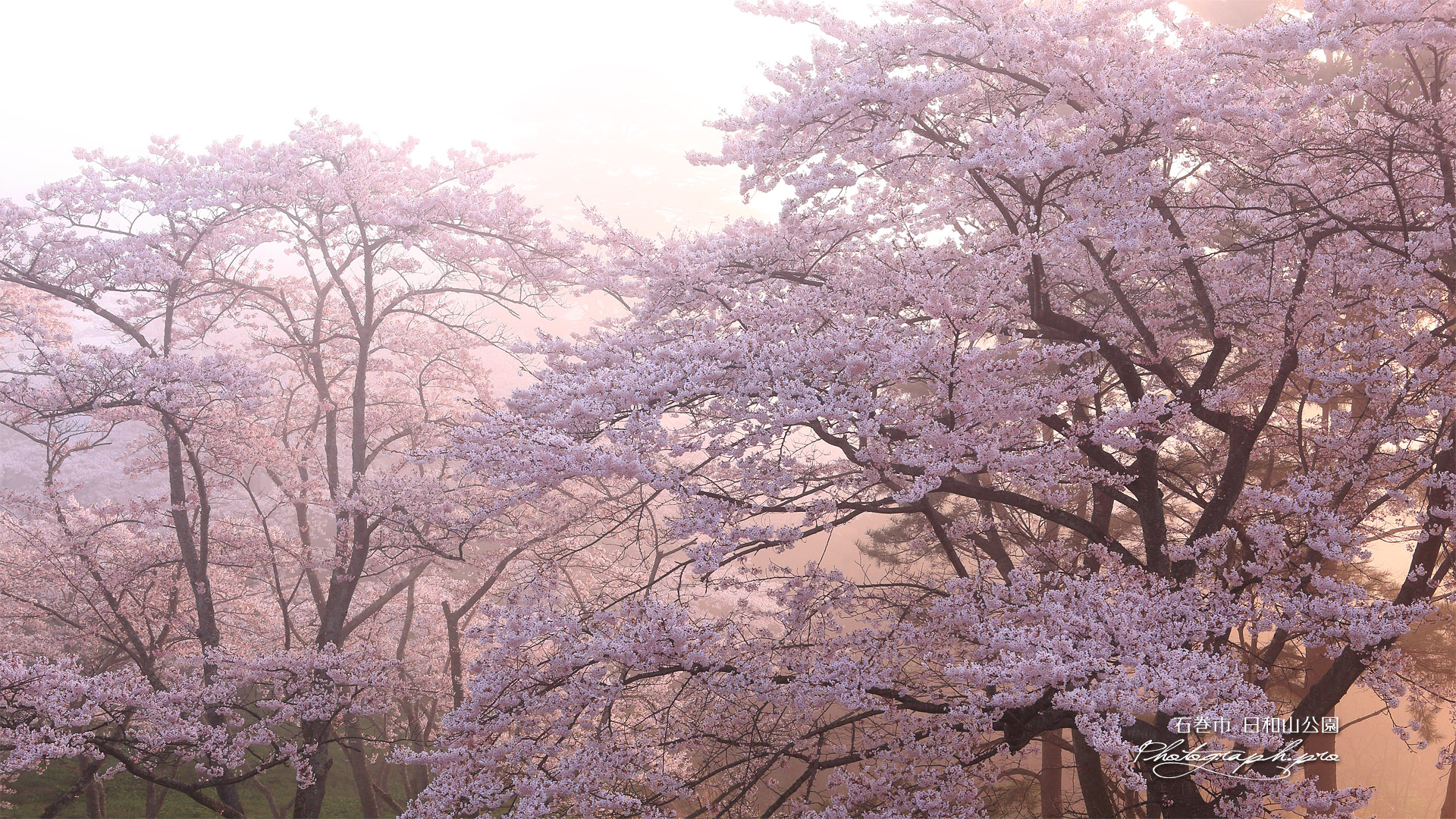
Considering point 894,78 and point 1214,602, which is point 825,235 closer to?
point 894,78

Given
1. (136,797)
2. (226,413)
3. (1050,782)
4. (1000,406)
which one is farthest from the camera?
(136,797)

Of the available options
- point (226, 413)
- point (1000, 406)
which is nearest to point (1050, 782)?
point (1000, 406)

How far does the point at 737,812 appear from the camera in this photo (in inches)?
310

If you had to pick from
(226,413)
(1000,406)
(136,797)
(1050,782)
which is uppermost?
(226,413)

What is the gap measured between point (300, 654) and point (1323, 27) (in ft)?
37.7

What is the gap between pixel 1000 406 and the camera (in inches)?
258

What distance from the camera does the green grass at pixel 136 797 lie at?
14.5 meters

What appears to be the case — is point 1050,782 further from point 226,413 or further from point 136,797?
point 136,797

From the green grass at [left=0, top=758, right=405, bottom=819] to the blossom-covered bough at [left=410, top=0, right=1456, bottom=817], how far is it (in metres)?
10.8

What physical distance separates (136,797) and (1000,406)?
1779 cm

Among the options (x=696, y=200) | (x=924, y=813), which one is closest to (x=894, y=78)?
(x=924, y=813)

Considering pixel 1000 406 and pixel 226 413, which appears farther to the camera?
pixel 226 413

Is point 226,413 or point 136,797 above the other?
point 226,413

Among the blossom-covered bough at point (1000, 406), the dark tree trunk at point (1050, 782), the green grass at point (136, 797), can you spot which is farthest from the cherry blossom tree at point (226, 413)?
the dark tree trunk at point (1050, 782)
